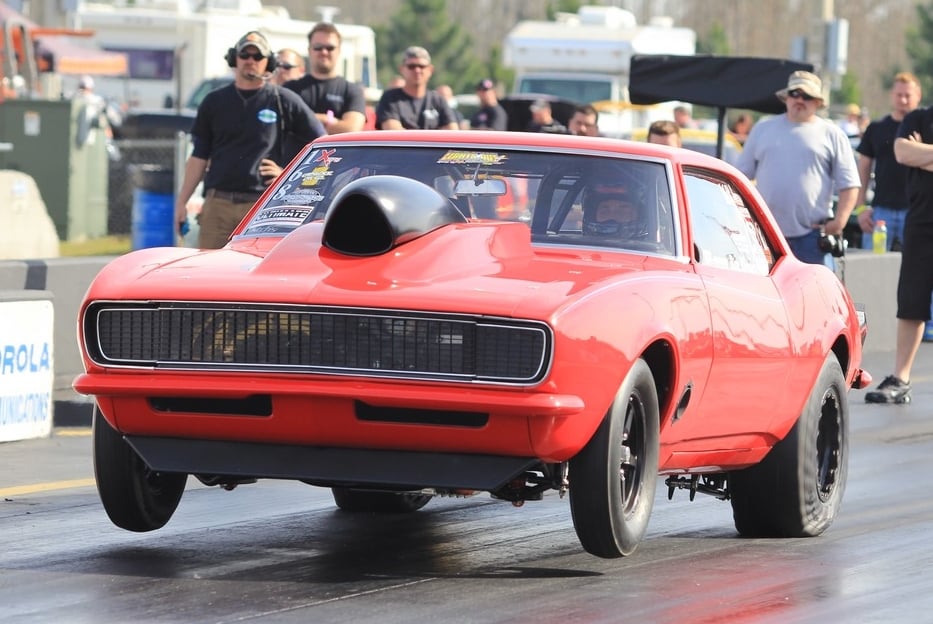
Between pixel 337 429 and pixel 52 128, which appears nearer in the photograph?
pixel 337 429

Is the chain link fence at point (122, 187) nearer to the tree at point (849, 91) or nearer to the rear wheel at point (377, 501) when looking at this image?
the rear wheel at point (377, 501)

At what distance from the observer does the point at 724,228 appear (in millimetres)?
7848

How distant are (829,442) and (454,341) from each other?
2438 millimetres

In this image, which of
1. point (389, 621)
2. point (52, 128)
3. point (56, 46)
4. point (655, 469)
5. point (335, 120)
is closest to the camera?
point (389, 621)

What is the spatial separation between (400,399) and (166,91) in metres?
37.2

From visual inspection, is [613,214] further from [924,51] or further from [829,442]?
[924,51]

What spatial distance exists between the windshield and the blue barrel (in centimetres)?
1153

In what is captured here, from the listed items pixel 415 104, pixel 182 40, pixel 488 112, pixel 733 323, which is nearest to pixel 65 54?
pixel 182 40

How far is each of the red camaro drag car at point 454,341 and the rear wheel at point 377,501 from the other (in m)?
1.19

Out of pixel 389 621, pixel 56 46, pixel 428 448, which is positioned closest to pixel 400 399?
pixel 428 448

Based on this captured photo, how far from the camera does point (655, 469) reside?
6.79 m

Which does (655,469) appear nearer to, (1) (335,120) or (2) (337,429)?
(2) (337,429)

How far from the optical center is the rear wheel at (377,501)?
27.1 ft

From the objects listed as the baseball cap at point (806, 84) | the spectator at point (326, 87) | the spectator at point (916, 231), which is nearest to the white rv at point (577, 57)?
the baseball cap at point (806, 84)
